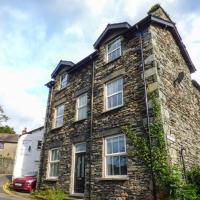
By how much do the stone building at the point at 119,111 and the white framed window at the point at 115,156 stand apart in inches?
1.7

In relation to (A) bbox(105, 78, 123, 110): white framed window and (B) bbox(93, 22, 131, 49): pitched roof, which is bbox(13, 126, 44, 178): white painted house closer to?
(B) bbox(93, 22, 131, 49): pitched roof

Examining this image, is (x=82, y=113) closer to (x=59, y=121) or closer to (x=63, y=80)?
(x=59, y=121)

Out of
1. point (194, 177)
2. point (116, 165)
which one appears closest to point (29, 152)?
point (116, 165)

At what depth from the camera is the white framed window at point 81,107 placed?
13.1m

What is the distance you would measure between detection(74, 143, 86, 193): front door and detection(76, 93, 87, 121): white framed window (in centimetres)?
178

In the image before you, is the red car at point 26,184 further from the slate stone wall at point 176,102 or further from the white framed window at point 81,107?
the slate stone wall at point 176,102

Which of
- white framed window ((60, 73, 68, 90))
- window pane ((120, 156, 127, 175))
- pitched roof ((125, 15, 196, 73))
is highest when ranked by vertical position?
pitched roof ((125, 15, 196, 73))

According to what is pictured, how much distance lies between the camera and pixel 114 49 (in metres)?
12.8

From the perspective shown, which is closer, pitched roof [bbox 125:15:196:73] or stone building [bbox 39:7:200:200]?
stone building [bbox 39:7:200:200]

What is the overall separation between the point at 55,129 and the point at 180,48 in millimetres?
9471

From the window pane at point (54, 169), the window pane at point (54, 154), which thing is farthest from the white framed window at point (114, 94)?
the window pane at point (54, 169)

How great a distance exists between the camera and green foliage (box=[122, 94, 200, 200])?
7613 millimetres

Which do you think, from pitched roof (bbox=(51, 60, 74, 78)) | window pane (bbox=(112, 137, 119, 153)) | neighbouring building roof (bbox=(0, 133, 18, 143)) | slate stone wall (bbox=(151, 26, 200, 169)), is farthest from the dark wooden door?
neighbouring building roof (bbox=(0, 133, 18, 143))

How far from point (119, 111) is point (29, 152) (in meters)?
15.0
